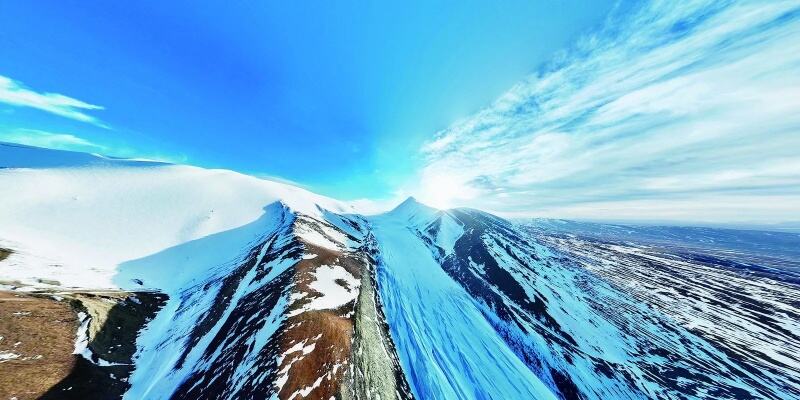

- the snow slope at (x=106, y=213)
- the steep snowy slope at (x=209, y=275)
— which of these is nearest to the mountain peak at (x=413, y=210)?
the snow slope at (x=106, y=213)

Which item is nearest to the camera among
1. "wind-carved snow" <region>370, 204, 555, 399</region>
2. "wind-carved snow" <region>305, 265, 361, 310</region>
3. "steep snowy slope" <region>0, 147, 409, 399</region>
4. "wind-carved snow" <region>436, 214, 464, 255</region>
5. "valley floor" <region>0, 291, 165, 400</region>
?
"valley floor" <region>0, 291, 165, 400</region>

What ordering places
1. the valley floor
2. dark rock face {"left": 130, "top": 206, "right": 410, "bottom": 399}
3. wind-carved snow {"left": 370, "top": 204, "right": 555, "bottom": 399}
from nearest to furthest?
the valley floor → dark rock face {"left": 130, "top": 206, "right": 410, "bottom": 399} → wind-carved snow {"left": 370, "top": 204, "right": 555, "bottom": 399}

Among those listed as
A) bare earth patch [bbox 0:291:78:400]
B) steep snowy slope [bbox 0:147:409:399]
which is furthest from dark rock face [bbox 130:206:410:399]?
bare earth patch [bbox 0:291:78:400]

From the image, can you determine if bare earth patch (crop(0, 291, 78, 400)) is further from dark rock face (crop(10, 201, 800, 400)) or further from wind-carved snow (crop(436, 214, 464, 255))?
wind-carved snow (crop(436, 214, 464, 255))

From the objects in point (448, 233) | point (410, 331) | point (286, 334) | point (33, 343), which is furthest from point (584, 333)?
point (33, 343)

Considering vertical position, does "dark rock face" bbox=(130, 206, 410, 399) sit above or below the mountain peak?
below

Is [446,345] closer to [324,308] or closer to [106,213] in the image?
[324,308]
